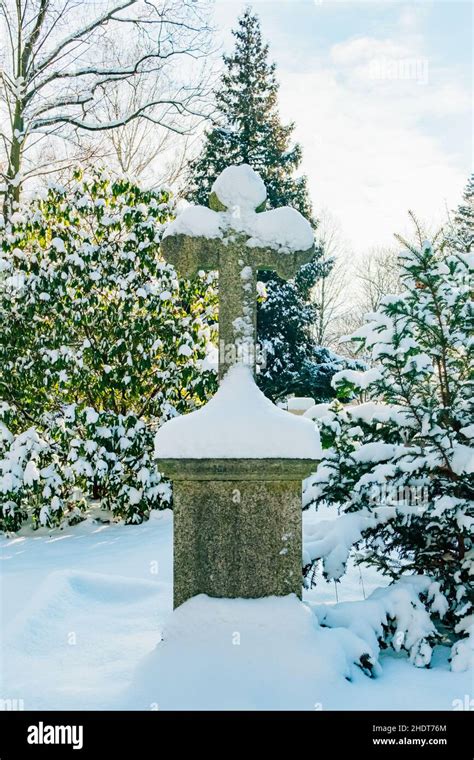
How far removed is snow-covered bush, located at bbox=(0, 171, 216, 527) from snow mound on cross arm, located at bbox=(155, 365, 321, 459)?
402cm

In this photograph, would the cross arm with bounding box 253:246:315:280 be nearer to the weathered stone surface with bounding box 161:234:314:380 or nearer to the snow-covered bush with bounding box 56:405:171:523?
the weathered stone surface with bounding box 161:234:314:380

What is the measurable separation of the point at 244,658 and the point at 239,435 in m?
0.94

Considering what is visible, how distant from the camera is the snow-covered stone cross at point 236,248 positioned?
3.29 m

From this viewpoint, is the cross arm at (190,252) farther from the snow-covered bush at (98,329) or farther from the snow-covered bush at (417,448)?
the snow-covered bush at (98,329)

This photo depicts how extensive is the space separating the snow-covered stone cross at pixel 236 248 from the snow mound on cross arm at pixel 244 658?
1158 millimetres

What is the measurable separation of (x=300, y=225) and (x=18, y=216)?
477 centimetres

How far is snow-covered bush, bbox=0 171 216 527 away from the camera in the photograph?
6977 mm

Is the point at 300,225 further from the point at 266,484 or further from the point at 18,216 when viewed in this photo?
the point at 18,216

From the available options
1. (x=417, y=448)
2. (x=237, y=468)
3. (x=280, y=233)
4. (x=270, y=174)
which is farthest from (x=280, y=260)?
(x=270, y=174)

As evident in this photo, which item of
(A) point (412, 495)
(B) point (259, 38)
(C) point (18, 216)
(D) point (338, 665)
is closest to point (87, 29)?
(B) point (259, 38)
